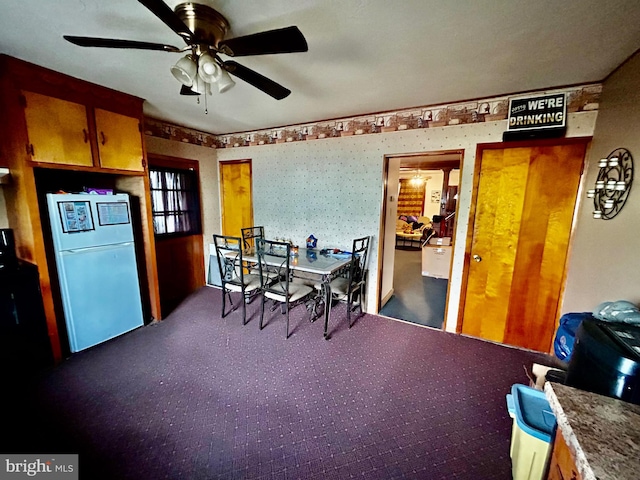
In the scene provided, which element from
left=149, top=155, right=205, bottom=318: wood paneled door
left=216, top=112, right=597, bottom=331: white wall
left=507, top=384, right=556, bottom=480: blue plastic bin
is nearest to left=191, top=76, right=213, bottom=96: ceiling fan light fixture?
left=216, top=112, right=597, bottom=331: white wall

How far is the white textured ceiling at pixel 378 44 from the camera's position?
1.35 m

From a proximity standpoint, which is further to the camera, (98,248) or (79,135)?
(98,248)

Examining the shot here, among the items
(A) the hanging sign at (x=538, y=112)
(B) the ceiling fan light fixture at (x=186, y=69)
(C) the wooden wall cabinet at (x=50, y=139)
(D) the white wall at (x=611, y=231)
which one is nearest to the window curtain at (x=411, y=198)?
(A) the hanging sign at (x=538, y=112)

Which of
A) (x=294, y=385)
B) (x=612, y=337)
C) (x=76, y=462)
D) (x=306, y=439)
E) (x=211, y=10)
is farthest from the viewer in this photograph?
(x=294, y=385)

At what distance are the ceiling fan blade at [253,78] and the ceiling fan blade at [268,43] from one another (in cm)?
9

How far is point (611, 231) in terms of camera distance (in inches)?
69.7

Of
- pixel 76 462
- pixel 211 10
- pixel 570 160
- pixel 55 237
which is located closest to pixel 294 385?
pixel 76 462

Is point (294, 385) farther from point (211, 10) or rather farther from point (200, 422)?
point (211, 10)

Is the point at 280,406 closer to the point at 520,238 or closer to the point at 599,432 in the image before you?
the point at 599,432

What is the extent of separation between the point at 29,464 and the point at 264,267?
7.07ft

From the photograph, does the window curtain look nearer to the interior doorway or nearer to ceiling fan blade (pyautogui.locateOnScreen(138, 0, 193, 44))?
the interior doorway

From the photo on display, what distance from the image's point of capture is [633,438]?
662 millimetres

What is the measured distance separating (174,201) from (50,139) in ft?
5.69

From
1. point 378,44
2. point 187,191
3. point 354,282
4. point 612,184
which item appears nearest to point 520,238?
point 612,184
